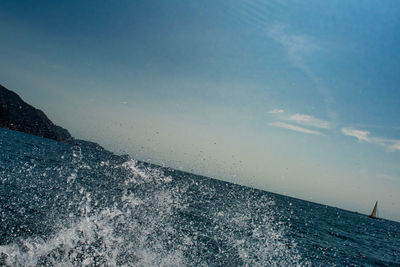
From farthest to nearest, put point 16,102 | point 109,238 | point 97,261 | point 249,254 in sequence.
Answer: point 16,102 → point 249,254 → point 109,238 → point 97,261

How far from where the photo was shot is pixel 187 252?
11.5 m

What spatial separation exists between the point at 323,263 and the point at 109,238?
51.6ft

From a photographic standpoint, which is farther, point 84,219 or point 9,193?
point 9,193

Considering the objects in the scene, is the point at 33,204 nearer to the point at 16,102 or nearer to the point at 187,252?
the point at 187,252

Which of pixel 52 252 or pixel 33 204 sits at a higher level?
pixel 52 252

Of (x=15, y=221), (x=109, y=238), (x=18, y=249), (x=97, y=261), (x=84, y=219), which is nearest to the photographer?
(x=18, y=249)

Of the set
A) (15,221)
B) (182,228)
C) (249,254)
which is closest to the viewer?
(15,221)

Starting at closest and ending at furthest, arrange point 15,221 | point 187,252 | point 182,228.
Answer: point 15,221, point 187,252, point 182,228

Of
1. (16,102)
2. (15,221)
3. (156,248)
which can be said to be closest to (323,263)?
(156,248)

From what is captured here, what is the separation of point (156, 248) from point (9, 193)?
10212 millimetres

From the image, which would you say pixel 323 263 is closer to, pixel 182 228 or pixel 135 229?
pixel 182 228

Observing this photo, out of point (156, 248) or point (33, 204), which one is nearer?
point (156, 248)

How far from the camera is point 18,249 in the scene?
720 cm

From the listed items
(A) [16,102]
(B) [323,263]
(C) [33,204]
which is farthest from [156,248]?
(A) [16,102]
